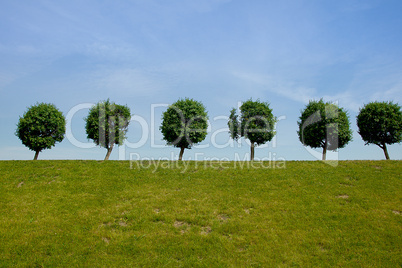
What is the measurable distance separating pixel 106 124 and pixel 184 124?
628 inches

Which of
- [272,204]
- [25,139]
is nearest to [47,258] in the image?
[272,204]

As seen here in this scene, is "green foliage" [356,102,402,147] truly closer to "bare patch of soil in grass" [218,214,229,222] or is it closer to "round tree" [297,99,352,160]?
"round tree" [297,99,352,160]

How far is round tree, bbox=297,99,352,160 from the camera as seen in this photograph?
4638cm

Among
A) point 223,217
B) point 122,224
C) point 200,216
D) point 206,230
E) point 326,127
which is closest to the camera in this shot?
point 206,230

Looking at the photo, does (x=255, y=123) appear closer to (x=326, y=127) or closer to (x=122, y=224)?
(x=326, y=127)

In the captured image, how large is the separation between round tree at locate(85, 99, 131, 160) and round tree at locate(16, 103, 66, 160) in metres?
6.40

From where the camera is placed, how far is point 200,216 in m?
20.5

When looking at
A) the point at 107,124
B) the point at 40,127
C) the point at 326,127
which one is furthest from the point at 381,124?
the point at 40,127

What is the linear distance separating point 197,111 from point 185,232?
103 ft

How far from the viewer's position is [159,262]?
15.6 m

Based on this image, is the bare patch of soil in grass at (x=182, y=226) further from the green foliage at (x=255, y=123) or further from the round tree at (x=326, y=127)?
the round tree at (x=326, y=127)

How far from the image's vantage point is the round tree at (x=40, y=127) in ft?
157

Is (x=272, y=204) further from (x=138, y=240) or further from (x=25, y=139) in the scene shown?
(x=25, y=139)

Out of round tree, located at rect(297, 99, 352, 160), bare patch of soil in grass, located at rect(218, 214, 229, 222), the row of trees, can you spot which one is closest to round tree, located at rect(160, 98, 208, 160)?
the row of trees
